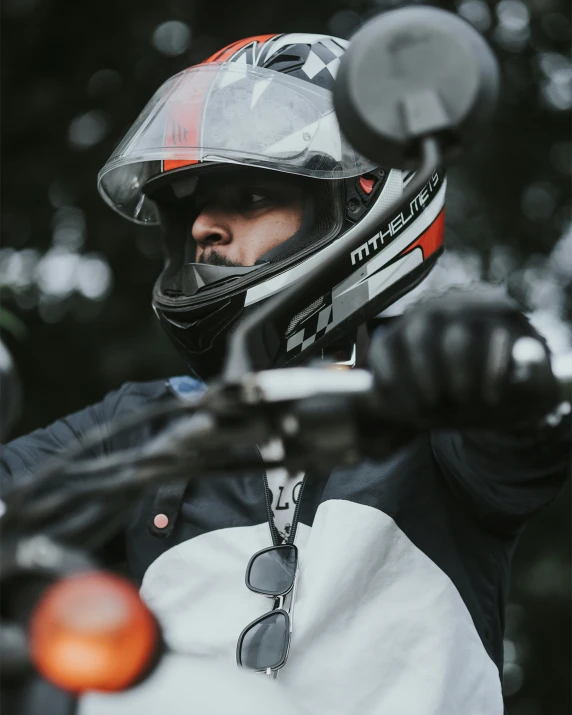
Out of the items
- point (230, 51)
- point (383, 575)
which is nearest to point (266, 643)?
point (383, 575)

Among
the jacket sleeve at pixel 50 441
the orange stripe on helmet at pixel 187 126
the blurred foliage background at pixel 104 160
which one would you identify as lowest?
the blurred foliage background at pixel 104 160

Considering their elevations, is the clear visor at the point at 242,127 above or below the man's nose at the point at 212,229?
above

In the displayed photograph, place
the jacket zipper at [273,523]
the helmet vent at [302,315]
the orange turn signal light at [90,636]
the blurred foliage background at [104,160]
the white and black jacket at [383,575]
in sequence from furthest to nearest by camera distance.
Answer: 1. the blurred foliage background at [104,160]
2. the helmet vent at [302,315]
3. the jacket zipper at [273,523]
4. the white and black jacket at [383,575]
5. the orange turn signal light at [90,636]

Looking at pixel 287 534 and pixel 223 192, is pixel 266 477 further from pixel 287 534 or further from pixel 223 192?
pixel 223 192

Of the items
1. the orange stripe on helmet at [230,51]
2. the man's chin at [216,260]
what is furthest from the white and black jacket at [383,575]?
the orange stripe on helmet at [230,51]

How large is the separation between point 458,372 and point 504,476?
68 cm

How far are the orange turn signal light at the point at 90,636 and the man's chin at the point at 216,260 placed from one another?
1.20 meters

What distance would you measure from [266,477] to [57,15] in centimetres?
315

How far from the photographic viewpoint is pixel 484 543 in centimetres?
154

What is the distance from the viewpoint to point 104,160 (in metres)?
4.33

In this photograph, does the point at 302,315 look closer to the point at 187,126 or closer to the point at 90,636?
the point at 187,126

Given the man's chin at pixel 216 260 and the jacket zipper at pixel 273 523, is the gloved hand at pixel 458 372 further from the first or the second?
the man's chin at pixel 216 260

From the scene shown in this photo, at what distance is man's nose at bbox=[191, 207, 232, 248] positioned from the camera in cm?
186

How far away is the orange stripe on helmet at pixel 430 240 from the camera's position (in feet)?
6.26
